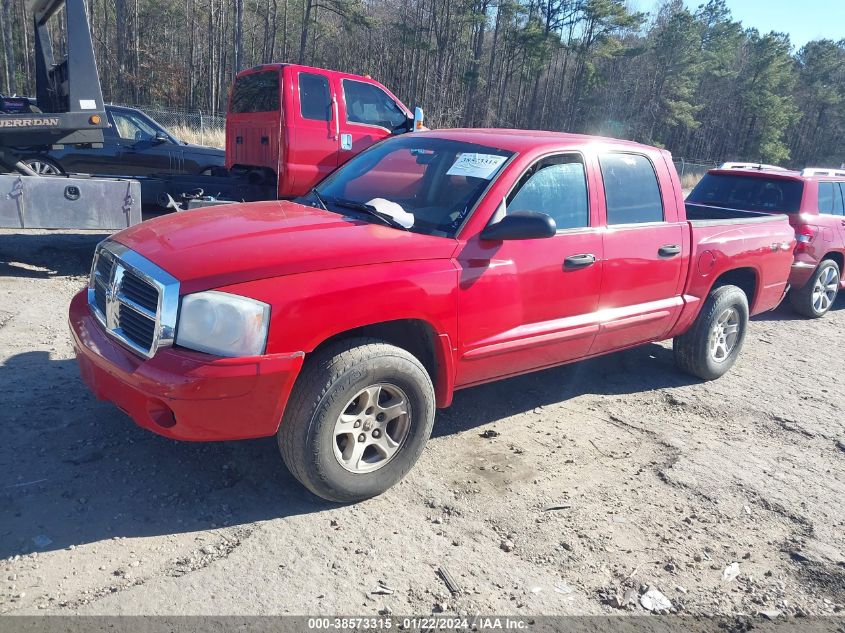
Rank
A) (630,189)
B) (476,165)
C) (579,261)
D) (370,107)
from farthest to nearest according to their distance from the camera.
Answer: (370,107)
(630,189)
(579,261)
(476,165)

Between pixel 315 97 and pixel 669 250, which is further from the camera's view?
pixel 315 97

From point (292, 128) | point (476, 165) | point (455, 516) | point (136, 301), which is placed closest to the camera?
point (136, 301)

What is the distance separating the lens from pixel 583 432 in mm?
4410

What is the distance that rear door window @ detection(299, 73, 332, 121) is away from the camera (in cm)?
793

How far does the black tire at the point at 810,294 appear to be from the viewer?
8398mm

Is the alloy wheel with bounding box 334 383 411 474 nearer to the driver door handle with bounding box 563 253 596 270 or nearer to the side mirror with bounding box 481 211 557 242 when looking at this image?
the side mirror with bounding box 481 211 557 242

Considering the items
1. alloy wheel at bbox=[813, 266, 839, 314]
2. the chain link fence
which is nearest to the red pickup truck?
alloy wheel at bbox=[813, 266, 839, 314]

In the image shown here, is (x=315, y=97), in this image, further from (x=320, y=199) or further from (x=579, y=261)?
(x=579, y=261)

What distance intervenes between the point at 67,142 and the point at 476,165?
5636mm

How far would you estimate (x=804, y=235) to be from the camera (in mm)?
7926

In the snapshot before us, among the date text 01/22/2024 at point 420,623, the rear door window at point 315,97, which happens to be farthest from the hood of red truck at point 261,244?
the rear door window at point 315,97

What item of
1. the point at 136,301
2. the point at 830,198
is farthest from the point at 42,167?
the point at 830,198

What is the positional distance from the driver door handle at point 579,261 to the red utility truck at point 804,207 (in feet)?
15.1

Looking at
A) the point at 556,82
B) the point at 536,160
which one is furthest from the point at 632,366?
the point at 556,82
